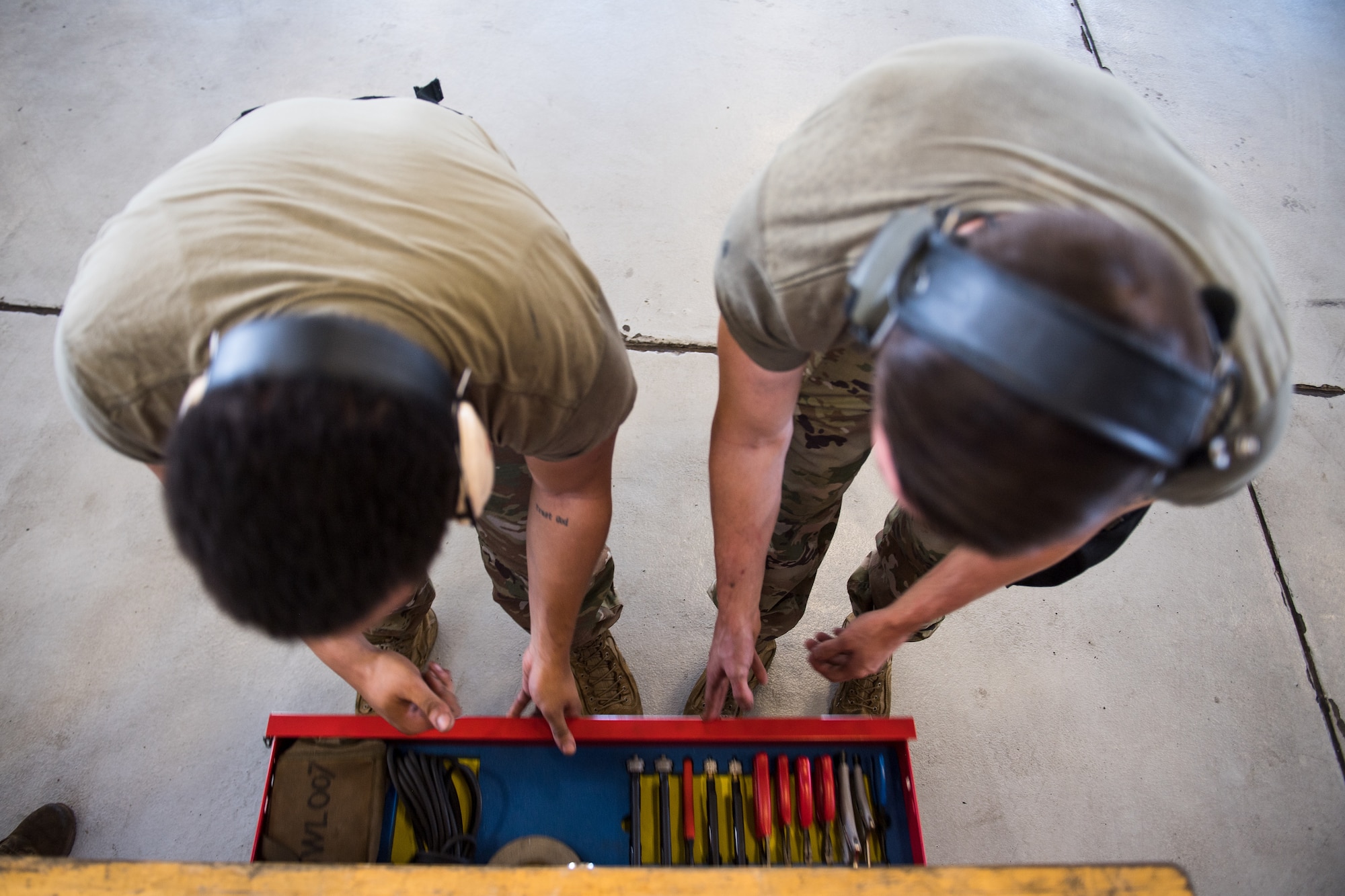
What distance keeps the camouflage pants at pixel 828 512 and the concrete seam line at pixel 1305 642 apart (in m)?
0.89

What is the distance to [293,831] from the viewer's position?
2.99 ft

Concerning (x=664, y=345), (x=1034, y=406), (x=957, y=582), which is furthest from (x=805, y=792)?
(x=664, y=345)

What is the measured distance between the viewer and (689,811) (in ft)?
3.13

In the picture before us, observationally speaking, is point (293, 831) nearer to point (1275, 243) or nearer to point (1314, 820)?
point (1314, 820)

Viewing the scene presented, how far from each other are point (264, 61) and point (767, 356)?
2.34m

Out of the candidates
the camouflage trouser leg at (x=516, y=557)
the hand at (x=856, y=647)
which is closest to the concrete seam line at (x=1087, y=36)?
the hand at (x=856, y=647)

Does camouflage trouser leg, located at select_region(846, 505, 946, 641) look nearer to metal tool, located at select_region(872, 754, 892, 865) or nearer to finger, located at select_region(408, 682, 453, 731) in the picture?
metal tool, located at select_region(872, 754, 892, 865)

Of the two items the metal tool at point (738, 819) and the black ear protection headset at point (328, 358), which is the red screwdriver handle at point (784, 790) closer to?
the metal tool at point (738, 819)

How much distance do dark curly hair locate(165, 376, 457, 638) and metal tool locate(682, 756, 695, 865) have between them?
623 mm

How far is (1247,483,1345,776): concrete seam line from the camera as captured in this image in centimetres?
145

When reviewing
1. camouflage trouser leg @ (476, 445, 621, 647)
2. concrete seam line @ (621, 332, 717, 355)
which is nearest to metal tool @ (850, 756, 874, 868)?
camouflage trouser leg @ (476, 445, 621, 647)

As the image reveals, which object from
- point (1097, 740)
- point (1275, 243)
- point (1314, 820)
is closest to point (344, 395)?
point (1097, 740)

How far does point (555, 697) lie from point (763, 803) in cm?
30

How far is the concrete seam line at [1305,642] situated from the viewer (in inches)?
57.2
